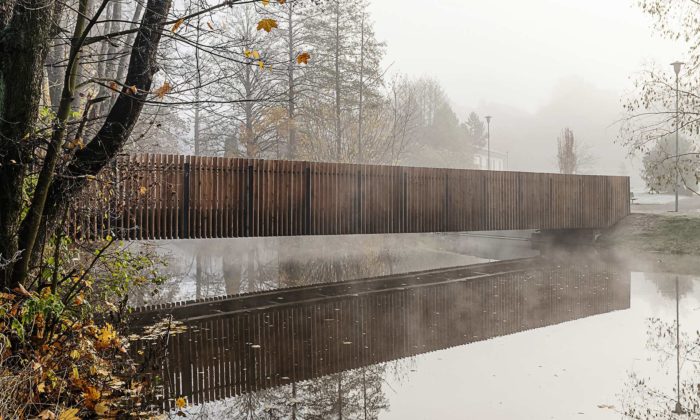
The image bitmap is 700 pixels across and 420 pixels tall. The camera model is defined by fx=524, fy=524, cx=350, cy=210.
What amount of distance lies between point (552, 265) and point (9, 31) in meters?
12.7

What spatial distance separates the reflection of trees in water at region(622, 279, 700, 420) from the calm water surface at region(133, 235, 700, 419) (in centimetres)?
2

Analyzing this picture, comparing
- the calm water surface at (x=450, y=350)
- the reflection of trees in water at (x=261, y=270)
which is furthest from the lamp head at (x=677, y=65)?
Answer: the reflection of trees in water at (x=261, y=270)

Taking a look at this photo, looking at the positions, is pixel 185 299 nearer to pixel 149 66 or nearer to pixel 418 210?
pixel 149 66

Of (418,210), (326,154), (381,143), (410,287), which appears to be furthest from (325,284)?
(381,143)

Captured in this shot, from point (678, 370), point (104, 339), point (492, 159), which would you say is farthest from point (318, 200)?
point (492, 159)

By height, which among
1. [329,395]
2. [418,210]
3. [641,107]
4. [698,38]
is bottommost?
[329,395]

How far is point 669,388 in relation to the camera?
4.73 m

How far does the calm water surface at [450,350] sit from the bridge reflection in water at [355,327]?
0.08 ft

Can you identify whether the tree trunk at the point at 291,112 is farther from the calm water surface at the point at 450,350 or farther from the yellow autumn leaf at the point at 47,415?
the yellow autumn leaf at the point at 47,415

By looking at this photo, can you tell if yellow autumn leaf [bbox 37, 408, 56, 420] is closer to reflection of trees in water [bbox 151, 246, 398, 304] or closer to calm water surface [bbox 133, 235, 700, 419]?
calm water surface [bbox 133, 235, 700, 419]

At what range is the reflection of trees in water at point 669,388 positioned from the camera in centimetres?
418

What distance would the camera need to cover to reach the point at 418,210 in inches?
549

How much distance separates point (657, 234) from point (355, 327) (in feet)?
45.5

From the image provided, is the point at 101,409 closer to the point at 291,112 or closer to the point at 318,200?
the point at 318,200
